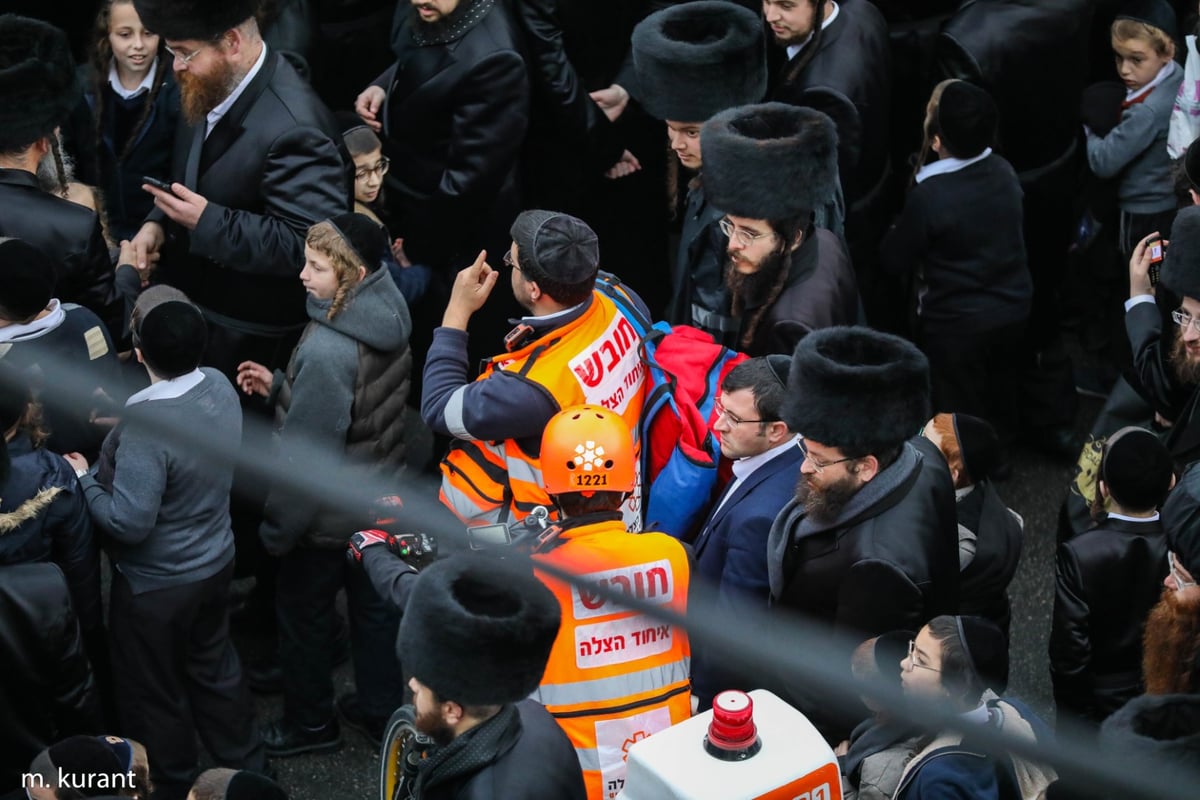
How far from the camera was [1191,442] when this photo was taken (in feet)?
16.1

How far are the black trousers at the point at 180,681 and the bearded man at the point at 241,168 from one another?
1.07 meters

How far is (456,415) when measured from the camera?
4582 mm

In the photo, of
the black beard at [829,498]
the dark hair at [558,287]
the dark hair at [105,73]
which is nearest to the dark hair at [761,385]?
the black beard at [829,498]

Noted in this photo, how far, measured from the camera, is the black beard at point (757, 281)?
16.1 feet

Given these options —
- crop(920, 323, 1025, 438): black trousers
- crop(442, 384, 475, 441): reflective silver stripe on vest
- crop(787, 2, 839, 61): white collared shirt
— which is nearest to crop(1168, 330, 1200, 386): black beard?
crop(920, 323, 1025, 438): black trousers

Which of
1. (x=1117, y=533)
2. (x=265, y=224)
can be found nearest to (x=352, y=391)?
(x=265, y=224)

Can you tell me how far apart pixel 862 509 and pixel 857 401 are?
0.27 meters

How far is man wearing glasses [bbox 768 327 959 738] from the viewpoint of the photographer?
13.0ft

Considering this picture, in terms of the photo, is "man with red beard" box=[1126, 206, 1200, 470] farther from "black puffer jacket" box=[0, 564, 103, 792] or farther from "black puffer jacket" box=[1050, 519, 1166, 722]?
"black puffer jacket" box=[0, 564, 103, 792]

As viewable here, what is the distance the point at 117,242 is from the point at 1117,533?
374 centimetres

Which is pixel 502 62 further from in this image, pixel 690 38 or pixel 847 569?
pixel 847 569

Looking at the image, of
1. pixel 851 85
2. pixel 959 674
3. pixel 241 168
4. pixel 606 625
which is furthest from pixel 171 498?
pixel 851 85

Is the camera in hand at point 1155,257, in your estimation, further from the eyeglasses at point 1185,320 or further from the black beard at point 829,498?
the black beard at point 829,498

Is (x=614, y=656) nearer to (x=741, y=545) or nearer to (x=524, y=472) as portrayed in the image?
(x=741, y=545)
